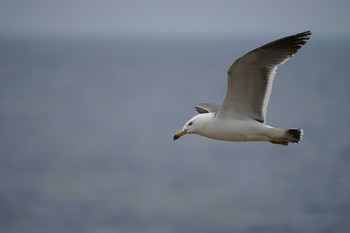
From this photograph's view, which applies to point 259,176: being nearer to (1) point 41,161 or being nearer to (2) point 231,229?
(2) point 231,229

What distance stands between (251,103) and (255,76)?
1.71ft

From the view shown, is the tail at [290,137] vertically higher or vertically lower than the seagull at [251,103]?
lower

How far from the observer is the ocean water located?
4181 centimetres

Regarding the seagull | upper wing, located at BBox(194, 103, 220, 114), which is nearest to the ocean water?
upper wing, located at BBox(194, 103, 220, 114)

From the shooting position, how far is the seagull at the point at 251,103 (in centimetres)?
1195

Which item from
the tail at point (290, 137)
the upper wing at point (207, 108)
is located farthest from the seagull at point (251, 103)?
the upper wing at point (207, 108)

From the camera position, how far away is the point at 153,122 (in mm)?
74938

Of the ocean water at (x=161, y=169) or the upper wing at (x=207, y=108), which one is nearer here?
the upper wing at (x=207, y=108)

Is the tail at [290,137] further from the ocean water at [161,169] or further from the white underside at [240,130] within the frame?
the ocean water at [161,169]

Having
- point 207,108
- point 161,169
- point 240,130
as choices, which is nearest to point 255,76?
point 240,130

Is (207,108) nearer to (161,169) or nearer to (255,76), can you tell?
(255,76)

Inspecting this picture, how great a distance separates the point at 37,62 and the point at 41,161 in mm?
113027

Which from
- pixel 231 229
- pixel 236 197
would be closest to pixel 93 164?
pixel 236 197

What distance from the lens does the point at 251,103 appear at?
12.5 meters
